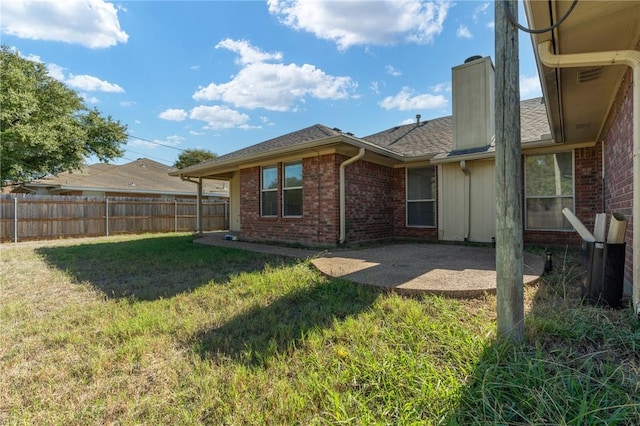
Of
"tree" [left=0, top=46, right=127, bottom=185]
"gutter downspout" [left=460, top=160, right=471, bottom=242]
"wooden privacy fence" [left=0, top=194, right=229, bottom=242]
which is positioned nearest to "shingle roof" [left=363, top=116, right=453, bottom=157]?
"gutter downspout" [left=460, top=160, right=471, bottom=242]

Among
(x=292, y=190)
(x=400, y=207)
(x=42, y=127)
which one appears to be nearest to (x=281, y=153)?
(x=292, y=190)

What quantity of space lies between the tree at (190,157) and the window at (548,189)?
100 ft

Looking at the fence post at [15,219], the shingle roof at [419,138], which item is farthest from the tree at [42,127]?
the shingle roof at [419,138]

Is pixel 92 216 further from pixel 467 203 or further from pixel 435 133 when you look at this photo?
pixel 467 203

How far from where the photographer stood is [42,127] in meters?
15.5

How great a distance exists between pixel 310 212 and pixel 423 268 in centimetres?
370

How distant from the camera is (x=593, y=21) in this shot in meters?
2.70

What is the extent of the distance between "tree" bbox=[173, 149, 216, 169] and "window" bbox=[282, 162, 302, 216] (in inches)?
1049

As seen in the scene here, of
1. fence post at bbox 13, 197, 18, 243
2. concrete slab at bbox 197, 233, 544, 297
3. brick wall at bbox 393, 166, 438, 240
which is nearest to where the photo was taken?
concrete slab at bbox 197, 233, 544, 297

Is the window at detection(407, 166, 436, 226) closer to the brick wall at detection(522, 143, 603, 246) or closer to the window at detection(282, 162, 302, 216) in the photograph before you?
the brick wall at detection(522, 143, 603, 246)

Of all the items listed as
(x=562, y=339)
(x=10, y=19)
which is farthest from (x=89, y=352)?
(x=10, y=19)

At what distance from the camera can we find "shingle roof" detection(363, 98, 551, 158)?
7762 millimetres

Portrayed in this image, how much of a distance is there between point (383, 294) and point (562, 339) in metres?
1.76

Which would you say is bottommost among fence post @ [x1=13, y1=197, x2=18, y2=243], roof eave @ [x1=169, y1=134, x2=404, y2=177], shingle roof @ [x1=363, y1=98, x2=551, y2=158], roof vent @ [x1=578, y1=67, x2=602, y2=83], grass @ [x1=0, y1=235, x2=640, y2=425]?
grass @ [x1=0, y1=235, x2=640, y2=425]
